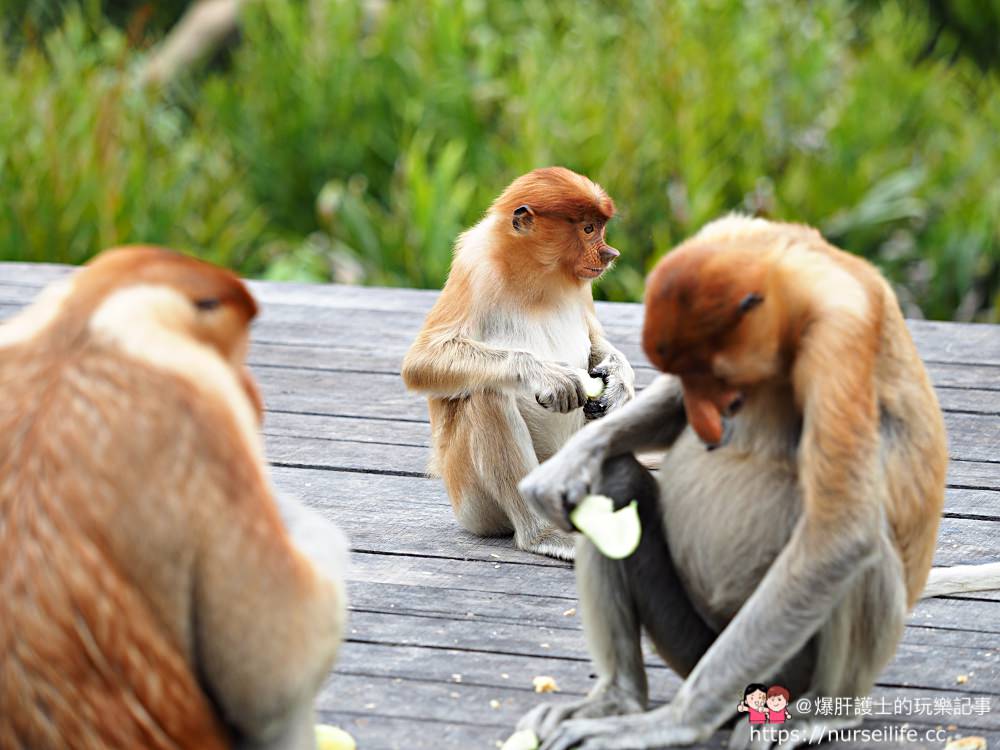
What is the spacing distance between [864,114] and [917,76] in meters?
0.86

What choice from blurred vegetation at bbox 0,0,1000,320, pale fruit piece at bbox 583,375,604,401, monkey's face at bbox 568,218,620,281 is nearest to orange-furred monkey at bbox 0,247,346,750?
pale fruit piece at bbox 583,375,604,401

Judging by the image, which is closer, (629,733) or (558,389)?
(629,733)

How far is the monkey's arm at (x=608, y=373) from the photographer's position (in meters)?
3.86

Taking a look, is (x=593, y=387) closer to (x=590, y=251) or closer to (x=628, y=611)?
(x=590, y=251)

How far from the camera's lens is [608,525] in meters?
2.63

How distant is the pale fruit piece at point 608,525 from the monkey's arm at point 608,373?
3.77 feet

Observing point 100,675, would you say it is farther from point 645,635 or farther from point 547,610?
point 547,610

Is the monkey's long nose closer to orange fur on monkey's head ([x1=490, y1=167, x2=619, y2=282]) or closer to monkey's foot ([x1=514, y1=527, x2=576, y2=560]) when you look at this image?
orange fur on monkey's head ([x1=490, y1=167, x2=619, y2=282])

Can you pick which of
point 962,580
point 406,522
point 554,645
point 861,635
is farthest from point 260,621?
point 962,580

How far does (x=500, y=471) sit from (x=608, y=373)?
0.46 m

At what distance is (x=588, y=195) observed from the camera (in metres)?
3.85

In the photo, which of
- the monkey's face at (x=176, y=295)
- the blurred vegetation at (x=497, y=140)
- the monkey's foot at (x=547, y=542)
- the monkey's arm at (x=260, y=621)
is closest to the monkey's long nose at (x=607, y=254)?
the monkey's foot at (x=547, y=542)

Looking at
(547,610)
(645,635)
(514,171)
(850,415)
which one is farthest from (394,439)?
(514,171)

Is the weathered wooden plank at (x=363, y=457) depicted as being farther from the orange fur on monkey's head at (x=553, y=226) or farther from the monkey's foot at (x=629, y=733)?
the monkey's foot at (x=629, y=733)
